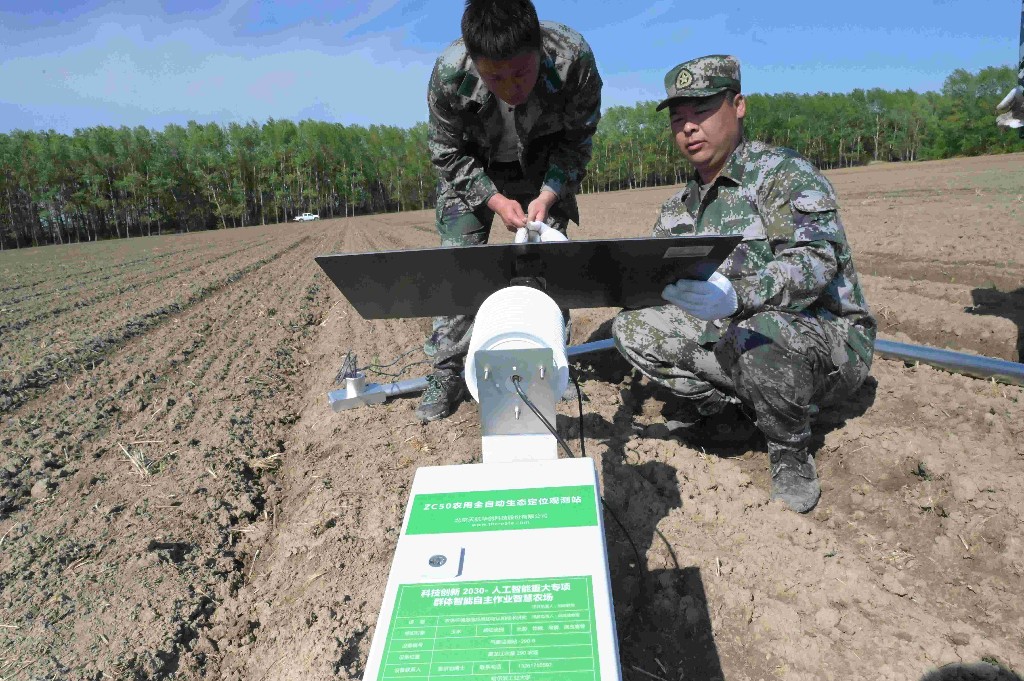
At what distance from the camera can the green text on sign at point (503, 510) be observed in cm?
130

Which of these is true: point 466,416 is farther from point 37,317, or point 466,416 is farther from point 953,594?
point 37,317

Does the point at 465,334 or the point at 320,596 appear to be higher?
the point at 465,334

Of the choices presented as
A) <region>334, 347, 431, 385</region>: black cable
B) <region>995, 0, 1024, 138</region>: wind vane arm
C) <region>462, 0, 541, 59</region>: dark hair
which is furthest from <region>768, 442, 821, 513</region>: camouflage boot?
<region>995, 0, 1024, 138</region>: wind vane arm

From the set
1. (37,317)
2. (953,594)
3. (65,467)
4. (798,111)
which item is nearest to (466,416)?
(65,467)

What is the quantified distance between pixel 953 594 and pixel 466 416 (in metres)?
2.37

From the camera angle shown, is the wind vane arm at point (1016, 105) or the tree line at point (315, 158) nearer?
the wind vane arm at point (1016, 105)

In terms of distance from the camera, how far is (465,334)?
3.80 metres

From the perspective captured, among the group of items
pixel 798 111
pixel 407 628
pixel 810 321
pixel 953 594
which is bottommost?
pixel 953 594

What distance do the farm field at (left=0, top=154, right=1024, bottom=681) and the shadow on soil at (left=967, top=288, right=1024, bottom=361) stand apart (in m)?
0.03

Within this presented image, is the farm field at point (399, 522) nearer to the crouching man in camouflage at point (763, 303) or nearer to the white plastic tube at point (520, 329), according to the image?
the crouching man in camouflage at point (763, 303)

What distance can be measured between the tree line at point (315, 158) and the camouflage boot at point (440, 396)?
53.7 metres

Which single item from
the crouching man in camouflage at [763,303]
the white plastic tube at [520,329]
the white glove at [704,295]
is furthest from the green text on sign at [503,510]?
the crouching man in camouflage at [763,303]

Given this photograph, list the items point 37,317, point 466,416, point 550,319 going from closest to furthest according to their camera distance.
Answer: point 550,319 < point 466,416 < point 37,317

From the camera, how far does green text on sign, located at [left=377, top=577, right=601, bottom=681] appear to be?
3.44ft
